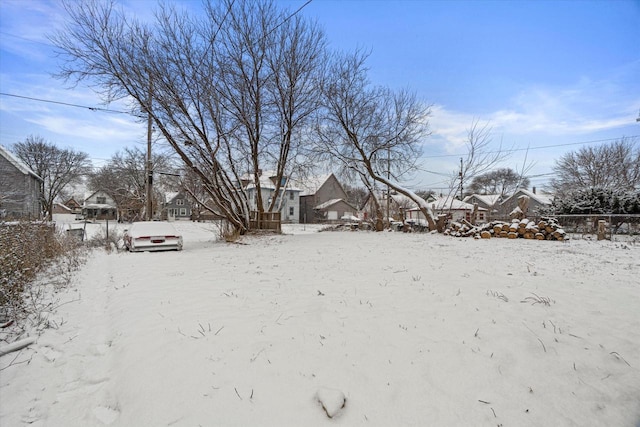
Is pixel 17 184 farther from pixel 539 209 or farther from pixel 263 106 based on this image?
pixel 539 209

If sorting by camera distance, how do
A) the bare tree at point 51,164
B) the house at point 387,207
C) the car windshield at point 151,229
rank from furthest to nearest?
1. the bare tree at point 51,164
2. the house at point 387,207
3. the car windshield at point 151,229

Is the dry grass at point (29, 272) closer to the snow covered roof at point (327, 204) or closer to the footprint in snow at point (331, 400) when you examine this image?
the footprint in snow at point (331, 400)

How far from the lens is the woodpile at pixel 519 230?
10.3 m

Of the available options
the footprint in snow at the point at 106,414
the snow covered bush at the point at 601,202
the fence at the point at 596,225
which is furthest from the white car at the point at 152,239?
the snow covered bush at the point at 601,202

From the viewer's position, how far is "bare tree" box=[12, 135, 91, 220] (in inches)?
1358

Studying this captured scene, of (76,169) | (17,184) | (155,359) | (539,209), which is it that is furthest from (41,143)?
(539,209)

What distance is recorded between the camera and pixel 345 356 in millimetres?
2604

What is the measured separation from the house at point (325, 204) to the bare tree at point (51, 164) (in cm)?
2920

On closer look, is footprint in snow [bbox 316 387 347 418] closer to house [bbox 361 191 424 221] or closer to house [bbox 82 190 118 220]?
house [bbox 361 191 424 221]

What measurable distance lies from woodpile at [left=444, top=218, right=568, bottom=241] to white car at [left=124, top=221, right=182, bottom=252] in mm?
10965

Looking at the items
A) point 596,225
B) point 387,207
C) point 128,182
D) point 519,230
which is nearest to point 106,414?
point 519,230

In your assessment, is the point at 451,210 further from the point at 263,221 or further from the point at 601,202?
the point at 263,221

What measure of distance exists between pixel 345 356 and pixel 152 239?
9241 mm

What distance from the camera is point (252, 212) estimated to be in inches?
557
